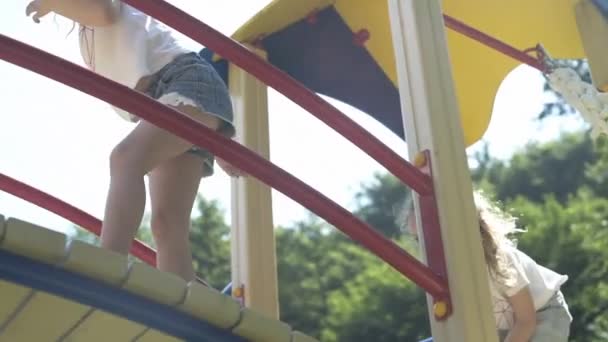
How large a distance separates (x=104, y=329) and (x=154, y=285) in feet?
0.28

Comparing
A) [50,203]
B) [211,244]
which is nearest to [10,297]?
[50,203]

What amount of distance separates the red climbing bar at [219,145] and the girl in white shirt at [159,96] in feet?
0.73

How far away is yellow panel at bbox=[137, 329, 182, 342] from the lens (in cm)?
100

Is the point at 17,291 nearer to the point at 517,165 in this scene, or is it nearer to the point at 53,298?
the point at 53,298

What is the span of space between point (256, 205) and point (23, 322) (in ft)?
2.96

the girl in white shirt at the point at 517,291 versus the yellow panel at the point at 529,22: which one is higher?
the yellow panel at the point at 529,22

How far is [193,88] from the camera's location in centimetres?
140

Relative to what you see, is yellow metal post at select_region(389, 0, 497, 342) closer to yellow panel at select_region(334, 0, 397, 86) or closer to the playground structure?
the playground structure

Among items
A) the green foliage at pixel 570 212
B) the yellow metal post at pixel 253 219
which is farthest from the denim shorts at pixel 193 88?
the green foliage at pixel 570 212

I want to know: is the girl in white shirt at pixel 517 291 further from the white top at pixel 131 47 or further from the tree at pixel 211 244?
the tree at pixel 211 244

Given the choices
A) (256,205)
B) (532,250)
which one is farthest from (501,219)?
(532,250)

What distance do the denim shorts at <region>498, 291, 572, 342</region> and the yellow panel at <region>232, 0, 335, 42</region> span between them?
868 millimetres

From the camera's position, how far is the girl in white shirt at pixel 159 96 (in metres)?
1.32

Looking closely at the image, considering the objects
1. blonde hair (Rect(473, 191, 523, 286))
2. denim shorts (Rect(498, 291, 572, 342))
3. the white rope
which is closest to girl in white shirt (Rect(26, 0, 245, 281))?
blonde hair (Rect(473, 191, 523, 286))
